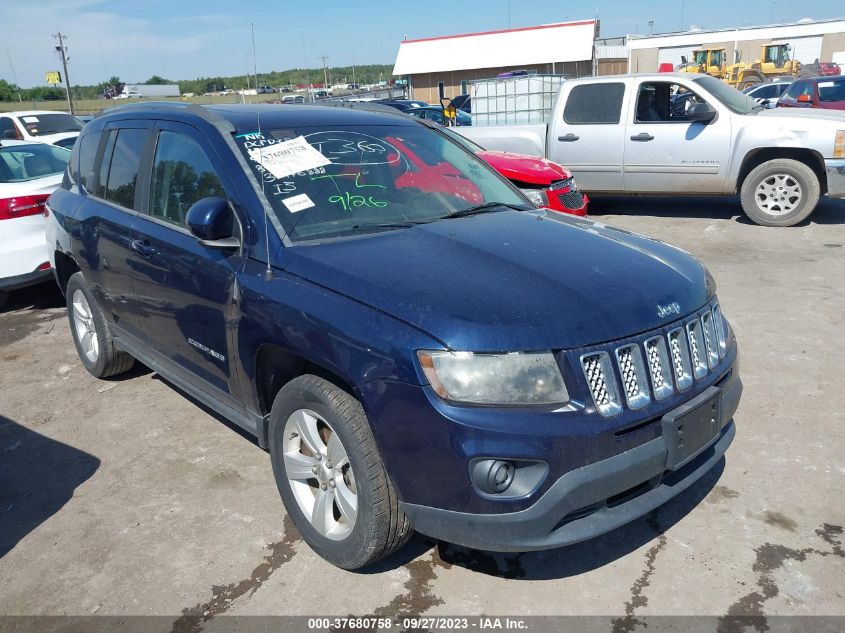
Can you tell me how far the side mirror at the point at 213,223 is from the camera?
9.86 ft

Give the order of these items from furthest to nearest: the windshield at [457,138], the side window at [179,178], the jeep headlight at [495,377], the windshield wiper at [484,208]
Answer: the windshield at [457,138] → the windshield wiper at [484,208] → the side window at [179,178] → the jeep headlight at [495,377]

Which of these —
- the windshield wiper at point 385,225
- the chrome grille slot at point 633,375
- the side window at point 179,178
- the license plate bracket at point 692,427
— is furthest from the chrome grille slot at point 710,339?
the side window at point 179,178

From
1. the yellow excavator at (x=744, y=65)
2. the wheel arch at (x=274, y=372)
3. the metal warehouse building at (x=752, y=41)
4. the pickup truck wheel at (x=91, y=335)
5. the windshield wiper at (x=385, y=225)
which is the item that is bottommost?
the pickup truck wheel at (x=91, y=335)

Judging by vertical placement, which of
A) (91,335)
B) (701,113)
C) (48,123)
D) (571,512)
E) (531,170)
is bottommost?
(91,335)

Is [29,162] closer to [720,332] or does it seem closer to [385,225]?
[385,225]

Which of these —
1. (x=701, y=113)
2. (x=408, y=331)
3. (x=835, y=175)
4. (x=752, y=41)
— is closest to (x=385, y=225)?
(x=408, y=331)

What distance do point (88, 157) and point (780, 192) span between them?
7945 mm

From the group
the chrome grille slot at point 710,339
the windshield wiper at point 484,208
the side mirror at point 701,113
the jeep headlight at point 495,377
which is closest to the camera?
the jeep headlight at point 495,377

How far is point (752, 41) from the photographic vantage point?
53.8 meters

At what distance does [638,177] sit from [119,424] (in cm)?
749

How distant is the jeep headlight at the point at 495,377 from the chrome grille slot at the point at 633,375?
0.25m

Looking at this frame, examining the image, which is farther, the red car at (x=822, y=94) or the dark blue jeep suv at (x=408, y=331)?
the red car at (x=822, y=94)

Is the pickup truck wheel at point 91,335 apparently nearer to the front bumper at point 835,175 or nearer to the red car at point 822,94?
the front bumper at point 835,175

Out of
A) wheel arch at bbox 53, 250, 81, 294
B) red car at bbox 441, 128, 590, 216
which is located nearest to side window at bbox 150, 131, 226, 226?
wheel arch at bbox 53, 250, 81, 294
